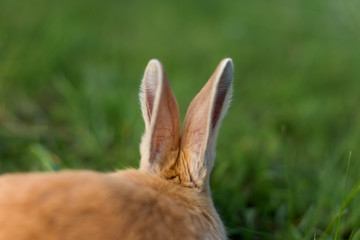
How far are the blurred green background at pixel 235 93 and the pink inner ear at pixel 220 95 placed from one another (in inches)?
31.2

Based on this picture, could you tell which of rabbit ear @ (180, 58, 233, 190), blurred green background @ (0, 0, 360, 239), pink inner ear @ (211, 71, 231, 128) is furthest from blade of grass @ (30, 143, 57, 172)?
pink inner ear @ (211, 71, 231, 128)

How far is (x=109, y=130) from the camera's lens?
4.28 m

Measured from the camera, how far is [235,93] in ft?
20.3

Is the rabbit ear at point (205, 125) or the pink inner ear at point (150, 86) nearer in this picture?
the rabbit ear at point (205, 125)

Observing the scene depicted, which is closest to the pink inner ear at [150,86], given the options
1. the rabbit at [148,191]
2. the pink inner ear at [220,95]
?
the rabbit at [148,191]

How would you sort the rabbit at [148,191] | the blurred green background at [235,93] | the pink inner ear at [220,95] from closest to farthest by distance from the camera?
1. the rabbit at [148,191]
2. the pink inner ear at [220,95]
3. the blurred green background at [235,93]

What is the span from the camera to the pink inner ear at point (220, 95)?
257 cm

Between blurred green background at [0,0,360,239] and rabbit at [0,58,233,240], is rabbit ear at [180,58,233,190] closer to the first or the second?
rabbit at [0,58,233,240]

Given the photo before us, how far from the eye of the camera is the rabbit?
1.76 m

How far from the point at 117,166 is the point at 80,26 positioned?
Answer: 4409mm

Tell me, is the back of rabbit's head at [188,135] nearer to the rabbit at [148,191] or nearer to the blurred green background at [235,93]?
the rabbit at [148,191]

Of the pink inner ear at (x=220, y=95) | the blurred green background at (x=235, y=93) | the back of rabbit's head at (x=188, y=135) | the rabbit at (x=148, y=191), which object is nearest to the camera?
the rabbit at (x=148, y=191)

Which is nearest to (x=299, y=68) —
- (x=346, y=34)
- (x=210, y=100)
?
(x=346, y=34)

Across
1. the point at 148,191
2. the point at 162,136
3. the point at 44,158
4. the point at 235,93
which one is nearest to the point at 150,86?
the point at 162,136
